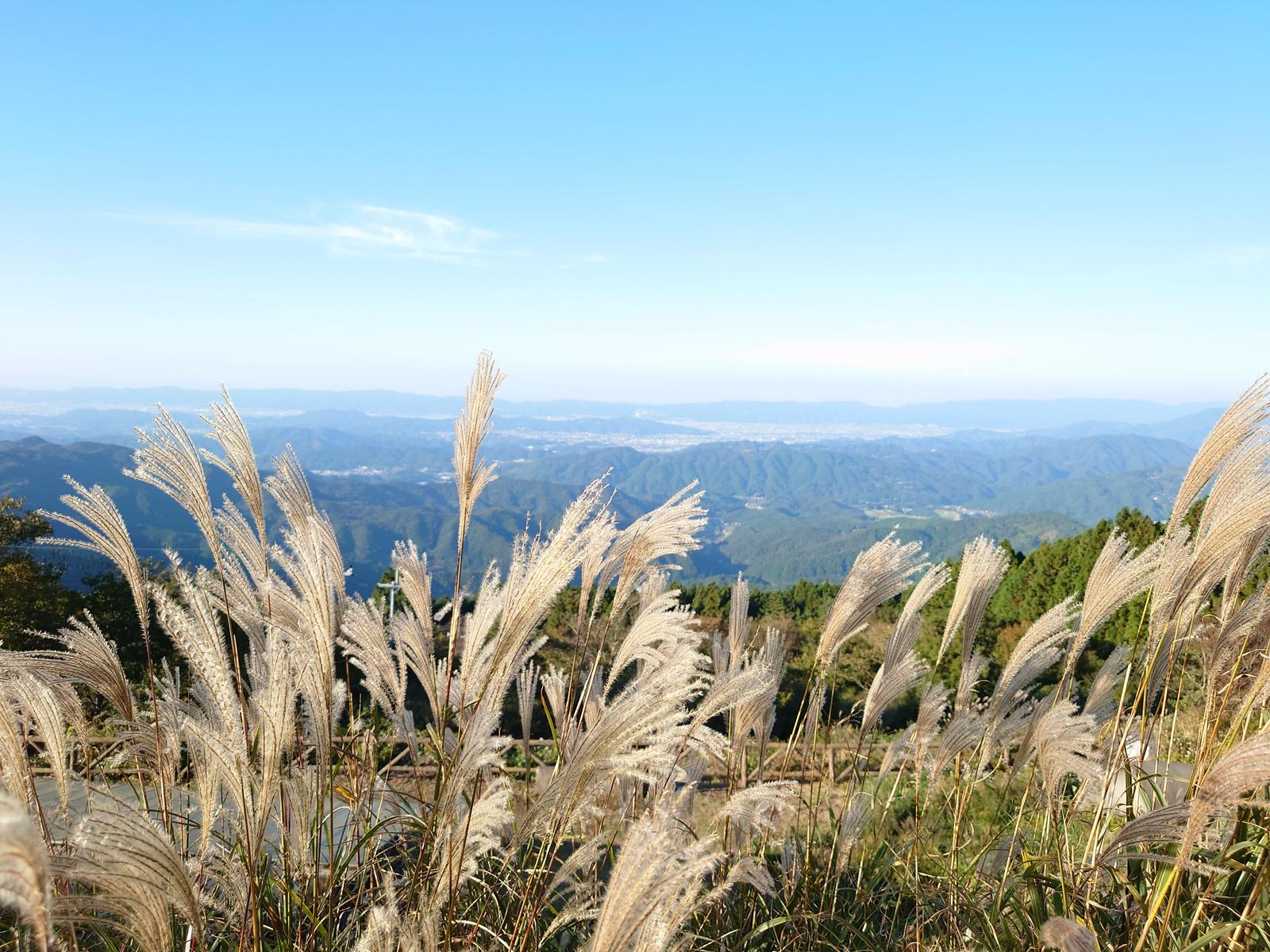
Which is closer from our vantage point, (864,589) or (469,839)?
(469,839)

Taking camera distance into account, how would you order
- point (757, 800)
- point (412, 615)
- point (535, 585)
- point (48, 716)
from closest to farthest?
point (48, 716) → point (535, 585) → point (757, 800) → point (412, 615)

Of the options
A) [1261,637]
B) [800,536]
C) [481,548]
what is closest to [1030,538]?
[800,536]

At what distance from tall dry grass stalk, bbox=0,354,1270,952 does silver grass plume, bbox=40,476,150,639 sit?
1cm

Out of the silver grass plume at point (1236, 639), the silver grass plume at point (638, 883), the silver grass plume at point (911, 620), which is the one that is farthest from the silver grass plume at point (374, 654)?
the silver grass plume at point (1236, 639)

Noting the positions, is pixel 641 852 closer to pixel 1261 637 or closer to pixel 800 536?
pixel 1261 637

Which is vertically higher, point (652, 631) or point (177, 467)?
point (177, 467)

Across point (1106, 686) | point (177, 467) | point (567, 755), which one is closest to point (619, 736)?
point (567, 755)

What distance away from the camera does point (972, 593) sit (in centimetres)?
273

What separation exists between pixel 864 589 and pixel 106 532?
2185 mm

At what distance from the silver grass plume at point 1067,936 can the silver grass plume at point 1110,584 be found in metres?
1.24

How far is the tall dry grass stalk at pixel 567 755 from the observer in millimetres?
1288

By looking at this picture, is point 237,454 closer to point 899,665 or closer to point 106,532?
→ point 106,532

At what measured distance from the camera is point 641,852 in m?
1.05

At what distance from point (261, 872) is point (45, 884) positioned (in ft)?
4.30
